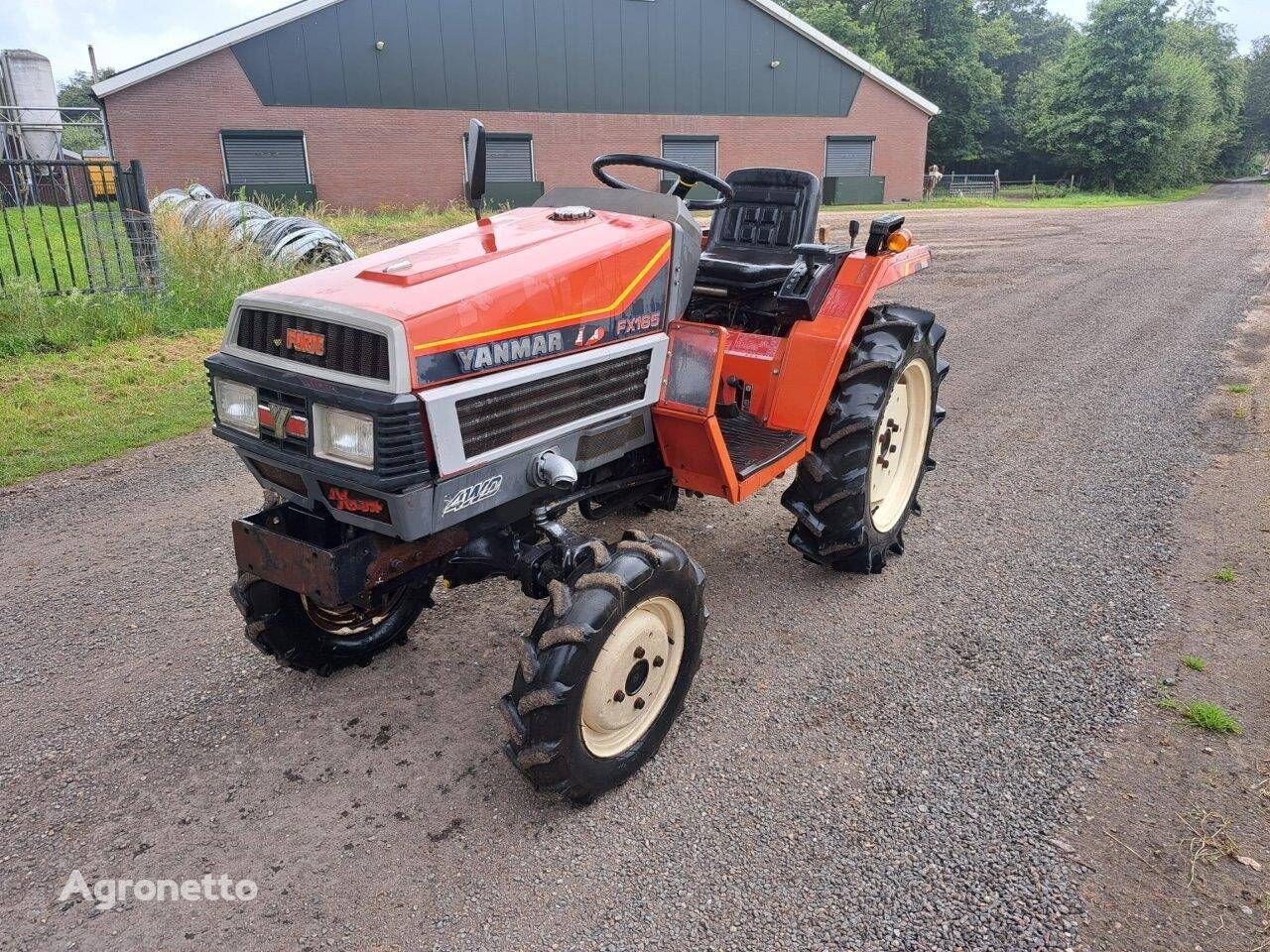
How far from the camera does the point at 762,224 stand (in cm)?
435

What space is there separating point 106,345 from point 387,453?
22.1ft

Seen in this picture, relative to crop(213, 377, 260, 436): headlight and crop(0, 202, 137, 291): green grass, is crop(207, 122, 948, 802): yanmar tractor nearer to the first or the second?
crop(213, 377, 260, 436): headlight

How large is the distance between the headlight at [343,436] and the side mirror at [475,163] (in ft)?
2.77

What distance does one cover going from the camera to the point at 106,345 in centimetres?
764

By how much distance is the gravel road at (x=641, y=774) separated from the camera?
7.42 feet

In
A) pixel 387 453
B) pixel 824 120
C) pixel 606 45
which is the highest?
pixel 606 45

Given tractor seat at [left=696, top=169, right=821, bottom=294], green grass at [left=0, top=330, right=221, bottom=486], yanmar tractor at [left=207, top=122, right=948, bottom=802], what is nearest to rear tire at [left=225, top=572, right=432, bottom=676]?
yanmar tractor at [left=207, top=122, right=948, bottom=802]

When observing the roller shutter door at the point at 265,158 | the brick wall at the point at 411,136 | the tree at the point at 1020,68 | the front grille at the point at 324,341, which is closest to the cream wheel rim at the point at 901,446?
the front grille at the point at 324,341

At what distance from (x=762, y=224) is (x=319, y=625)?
108 inches

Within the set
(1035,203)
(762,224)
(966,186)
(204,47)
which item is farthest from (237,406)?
(966,186)

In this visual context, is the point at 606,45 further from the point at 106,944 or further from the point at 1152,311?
the point at 106,944

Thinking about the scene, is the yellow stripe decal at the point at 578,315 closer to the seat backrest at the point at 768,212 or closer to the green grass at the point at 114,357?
the seat backrest at the point at 768,212

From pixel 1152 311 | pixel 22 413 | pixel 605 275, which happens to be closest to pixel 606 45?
pixel 1152 311

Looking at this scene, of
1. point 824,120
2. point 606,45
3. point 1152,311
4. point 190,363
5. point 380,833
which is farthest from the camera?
point 824,120
